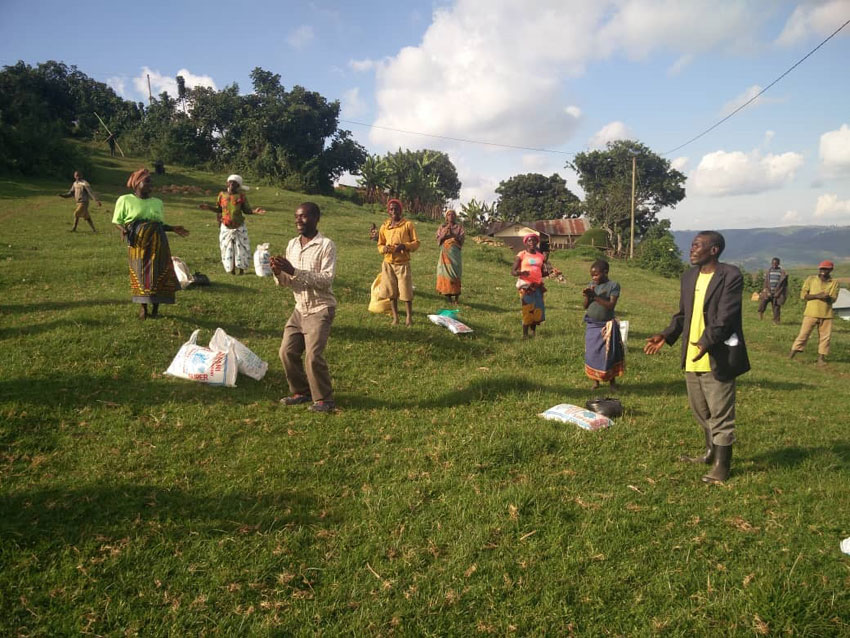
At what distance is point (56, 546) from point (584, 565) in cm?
359

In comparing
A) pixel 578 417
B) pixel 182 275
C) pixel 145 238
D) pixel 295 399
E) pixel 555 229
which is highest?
pixel 555 229

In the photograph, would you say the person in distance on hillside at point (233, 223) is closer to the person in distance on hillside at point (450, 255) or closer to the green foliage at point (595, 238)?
the person in distance on hillside at point (450, 255)

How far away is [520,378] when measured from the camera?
786 cm

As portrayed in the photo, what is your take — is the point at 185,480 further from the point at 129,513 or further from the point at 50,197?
the point at 50,197

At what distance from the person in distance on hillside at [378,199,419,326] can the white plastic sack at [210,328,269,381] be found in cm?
346

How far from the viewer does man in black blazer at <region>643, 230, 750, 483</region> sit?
4.81 m

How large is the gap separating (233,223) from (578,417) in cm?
880

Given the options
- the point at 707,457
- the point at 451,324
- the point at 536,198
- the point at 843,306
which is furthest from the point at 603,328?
the point at 536,198

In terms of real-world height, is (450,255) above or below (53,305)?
above

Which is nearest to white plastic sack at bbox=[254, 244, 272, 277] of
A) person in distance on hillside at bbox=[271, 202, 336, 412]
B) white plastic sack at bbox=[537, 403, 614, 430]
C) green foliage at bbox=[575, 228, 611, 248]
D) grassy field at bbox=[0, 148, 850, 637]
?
grassy field at bbox=[0, 148, 850, 637]

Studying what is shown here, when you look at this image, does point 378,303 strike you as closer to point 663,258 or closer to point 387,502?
point 387,502

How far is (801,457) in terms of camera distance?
5836 millimetres

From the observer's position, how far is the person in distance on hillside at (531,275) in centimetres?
945

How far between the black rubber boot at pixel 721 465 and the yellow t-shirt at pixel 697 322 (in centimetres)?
77
